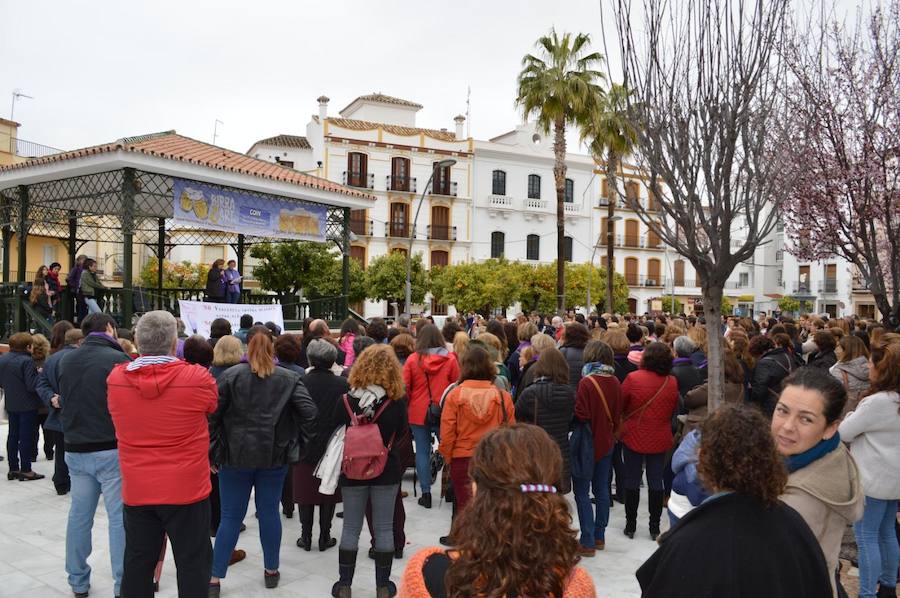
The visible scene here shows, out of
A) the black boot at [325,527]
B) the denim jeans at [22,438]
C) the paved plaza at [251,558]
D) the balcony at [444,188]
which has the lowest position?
the paved plaza at [251,558]

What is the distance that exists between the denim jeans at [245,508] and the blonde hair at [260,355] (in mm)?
677

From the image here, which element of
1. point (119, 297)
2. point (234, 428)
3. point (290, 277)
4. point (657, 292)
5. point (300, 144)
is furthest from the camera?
point (657, 292)

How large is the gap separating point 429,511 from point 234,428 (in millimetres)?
2726

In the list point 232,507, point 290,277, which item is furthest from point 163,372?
point 290,277

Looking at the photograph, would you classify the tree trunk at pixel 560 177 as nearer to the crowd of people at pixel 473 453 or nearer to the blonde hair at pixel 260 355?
the crowd of people at pixel 473 453

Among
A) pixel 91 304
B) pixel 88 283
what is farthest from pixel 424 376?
pixel 88 283

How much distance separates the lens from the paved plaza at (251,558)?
4.62 metres

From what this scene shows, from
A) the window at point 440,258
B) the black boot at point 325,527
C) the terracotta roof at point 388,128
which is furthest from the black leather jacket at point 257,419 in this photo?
the window at point 440,258

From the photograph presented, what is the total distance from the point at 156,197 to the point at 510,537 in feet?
48.0

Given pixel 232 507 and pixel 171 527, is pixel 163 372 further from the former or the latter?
pixel 232 507

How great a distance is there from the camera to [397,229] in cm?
3872

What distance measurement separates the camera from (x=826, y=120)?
10531 mm

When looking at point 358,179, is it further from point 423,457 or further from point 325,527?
point 325,527

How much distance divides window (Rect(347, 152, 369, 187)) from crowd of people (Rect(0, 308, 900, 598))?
1207 inches
